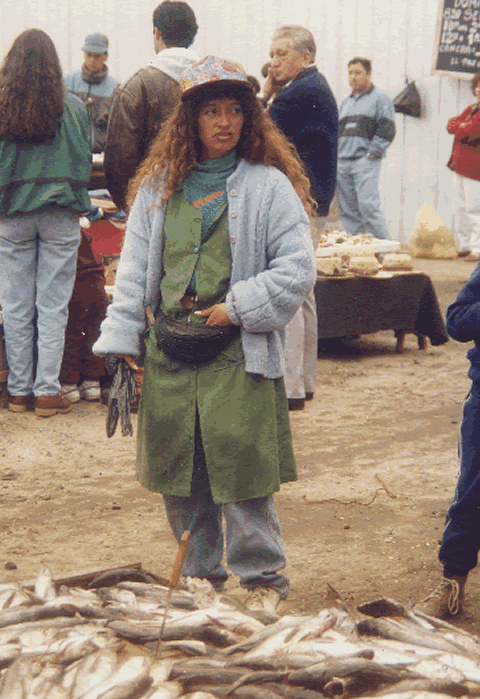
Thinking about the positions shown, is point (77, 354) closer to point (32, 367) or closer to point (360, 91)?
point (32, 367)

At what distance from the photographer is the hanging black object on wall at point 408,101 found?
14.0 meters

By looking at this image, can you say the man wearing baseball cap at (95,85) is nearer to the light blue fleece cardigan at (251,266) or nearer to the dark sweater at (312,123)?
the dark sweater at (312,123)

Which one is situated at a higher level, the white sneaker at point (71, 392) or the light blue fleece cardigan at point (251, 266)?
the light blue fleece cardigan at point (251, 266)

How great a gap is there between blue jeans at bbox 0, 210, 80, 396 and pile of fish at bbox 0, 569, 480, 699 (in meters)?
3.64

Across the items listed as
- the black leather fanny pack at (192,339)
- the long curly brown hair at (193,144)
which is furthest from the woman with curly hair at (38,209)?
the black leather fanny pack at (192,339)

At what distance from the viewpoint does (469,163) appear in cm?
1167

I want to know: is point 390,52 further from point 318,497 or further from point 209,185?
point 209,185

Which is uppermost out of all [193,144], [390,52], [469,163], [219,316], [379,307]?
[390,52]

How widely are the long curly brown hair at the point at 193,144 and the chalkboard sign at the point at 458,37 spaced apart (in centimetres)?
1087

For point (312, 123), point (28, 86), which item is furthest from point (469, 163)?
point (28, 86)

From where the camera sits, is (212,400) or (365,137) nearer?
(212,400)

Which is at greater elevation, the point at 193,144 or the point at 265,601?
the point at 193,144

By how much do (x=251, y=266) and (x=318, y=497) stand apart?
77.9 inches

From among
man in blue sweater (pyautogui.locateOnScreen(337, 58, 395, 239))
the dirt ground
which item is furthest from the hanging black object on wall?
the dirt ground
